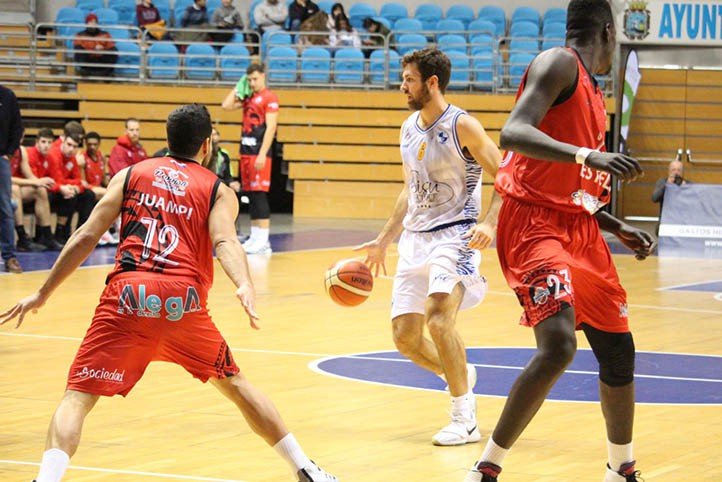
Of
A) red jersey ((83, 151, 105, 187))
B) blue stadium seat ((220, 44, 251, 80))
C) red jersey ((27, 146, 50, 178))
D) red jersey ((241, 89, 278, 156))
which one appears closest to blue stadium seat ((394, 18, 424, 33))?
blue stadium seat ((220, 44, 251, 80))

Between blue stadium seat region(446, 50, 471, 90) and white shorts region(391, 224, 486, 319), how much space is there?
15.3m

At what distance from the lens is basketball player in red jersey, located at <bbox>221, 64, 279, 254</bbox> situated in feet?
50.6

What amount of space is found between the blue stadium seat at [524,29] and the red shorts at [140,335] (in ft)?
60.6

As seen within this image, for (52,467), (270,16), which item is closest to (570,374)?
(52,467)

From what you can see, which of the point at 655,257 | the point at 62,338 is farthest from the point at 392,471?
the point at 655,257

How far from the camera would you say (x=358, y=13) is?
23.0 meters

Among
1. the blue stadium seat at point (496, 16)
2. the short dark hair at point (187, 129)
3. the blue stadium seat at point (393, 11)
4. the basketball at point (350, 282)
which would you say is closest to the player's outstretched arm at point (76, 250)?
the short dark hair at point (187, 129)

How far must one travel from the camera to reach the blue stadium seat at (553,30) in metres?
22.0

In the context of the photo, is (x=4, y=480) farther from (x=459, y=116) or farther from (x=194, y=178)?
(x=459, y=116)

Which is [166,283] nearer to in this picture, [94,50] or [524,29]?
[94,50]

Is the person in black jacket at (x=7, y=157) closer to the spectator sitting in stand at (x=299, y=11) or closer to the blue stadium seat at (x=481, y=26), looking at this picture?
the spectator sitting in stand at (x=299, y=11)

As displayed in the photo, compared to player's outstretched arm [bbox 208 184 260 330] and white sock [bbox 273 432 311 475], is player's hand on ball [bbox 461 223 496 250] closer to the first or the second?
player's outstretched arm [bbox 208 184 260 330]

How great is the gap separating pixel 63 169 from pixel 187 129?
11421 mm

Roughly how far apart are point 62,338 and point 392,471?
4.47 m
